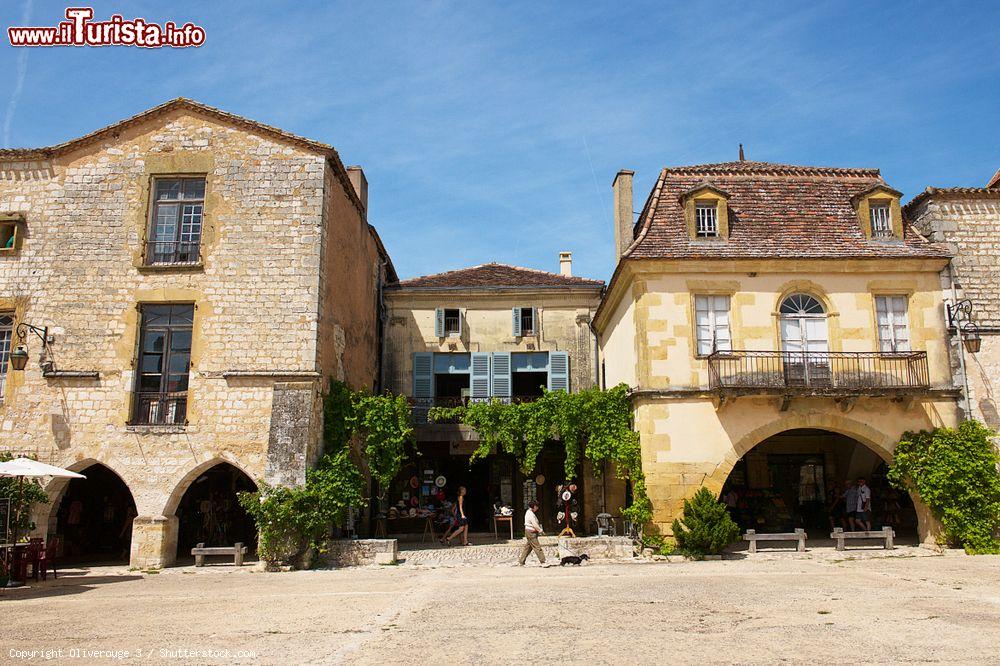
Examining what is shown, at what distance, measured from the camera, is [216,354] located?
1503 cm

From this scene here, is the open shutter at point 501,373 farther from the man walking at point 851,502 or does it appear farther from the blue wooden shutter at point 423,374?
the man walking at point 851,502

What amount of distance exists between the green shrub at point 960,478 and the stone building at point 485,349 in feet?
30.4

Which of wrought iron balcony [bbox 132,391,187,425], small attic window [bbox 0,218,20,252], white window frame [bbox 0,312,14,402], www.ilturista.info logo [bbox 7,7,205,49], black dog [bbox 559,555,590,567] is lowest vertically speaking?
black dog [bbox 559,555,590,567]

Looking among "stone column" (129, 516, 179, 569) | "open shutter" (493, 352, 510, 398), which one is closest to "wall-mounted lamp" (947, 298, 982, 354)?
"open shutter" (493, 352, 510, 398)

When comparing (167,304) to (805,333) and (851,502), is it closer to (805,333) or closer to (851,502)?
(805,333)

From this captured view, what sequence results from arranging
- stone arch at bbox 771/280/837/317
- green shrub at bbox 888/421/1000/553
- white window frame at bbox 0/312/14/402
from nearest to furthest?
green shrub at bbox 888/421/1000/553 < white window frame at bbox 0/312/14/402 < stone arch at bbox 771/280/837/317

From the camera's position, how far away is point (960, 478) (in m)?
14.5

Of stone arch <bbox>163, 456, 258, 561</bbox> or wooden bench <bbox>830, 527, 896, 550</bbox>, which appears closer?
wooden bench <bbox>830, 527, 896, 550</bbox>

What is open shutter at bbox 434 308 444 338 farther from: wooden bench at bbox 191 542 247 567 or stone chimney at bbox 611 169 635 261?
wooden bench at bbox 191 542 247 567

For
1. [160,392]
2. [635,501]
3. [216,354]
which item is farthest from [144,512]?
[635,501]

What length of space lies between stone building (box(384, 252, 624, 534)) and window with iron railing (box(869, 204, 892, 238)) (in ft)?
26.3

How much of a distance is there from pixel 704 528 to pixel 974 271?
8.28 m

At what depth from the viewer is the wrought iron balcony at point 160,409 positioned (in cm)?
1502

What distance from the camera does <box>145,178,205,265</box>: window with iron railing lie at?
15758mm
